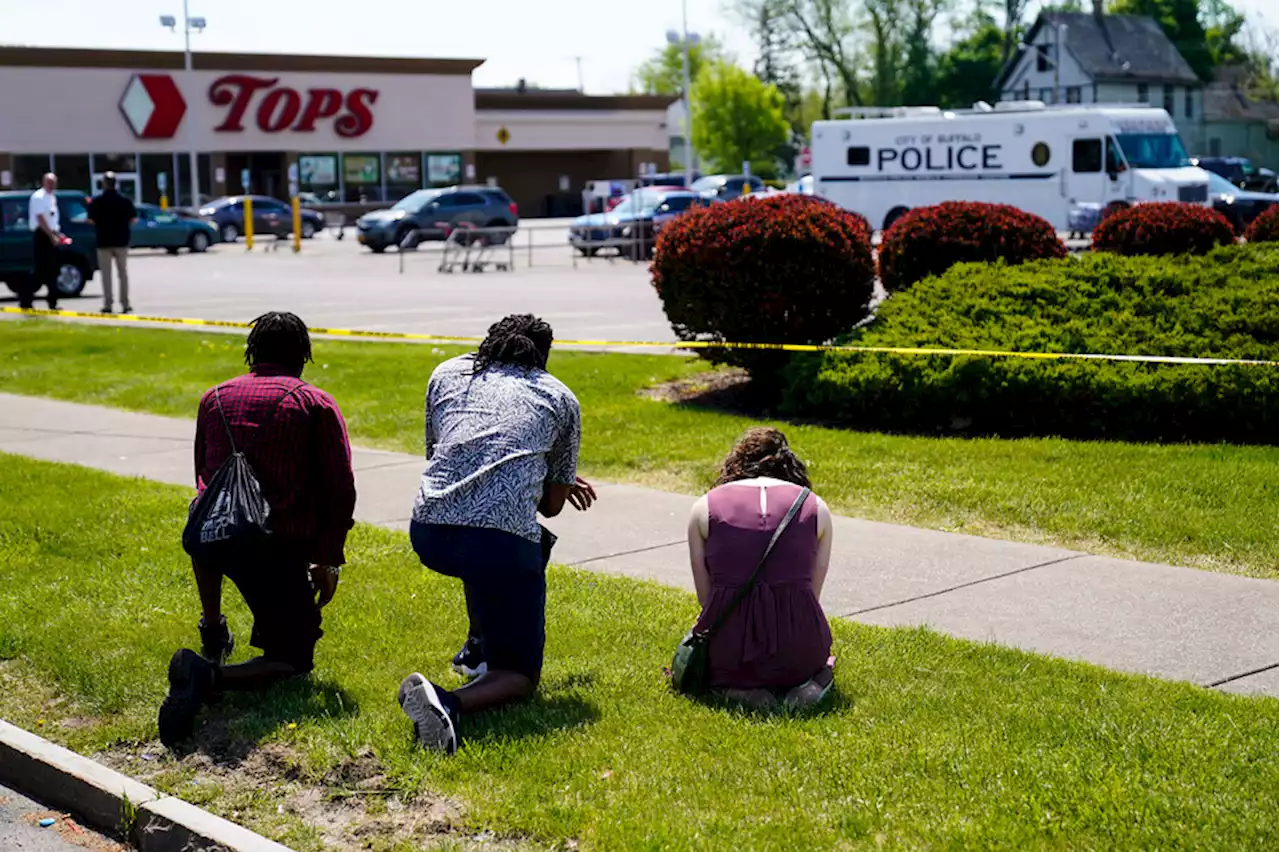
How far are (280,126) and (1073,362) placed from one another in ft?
185

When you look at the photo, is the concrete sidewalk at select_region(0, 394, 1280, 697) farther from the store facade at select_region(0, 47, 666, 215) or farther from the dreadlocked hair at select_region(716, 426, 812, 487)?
the store facade at select_region(0, 47, 666, 215)

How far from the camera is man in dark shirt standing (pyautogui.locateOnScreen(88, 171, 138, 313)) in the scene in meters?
20.5

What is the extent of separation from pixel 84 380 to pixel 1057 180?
24.4 meters

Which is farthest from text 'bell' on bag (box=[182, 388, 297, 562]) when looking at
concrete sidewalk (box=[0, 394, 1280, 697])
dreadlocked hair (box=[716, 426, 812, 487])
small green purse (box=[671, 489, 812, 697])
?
concrete sidewalk (box=[0, 394, 1280, 697])

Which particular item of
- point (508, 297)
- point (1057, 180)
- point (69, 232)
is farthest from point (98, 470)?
point (1057, 180)

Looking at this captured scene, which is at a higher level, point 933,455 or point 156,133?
point 156,133

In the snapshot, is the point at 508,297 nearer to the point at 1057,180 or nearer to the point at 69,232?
the point at 69,232

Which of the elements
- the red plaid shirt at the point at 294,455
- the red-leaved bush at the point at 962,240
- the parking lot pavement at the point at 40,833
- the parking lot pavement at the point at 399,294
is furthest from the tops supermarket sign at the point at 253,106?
the parking lot pavement at the point at 40,833

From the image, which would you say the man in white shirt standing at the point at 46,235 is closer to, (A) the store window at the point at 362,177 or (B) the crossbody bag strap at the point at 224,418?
(B) the crossbody bag strap at the point at 224,418

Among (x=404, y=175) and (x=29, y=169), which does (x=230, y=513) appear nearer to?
(x=29, y=169)

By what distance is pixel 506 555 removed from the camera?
5.25m

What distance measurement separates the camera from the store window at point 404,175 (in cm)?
6631

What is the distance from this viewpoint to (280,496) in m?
5.52

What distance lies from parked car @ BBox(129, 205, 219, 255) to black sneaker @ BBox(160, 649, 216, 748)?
120ft
